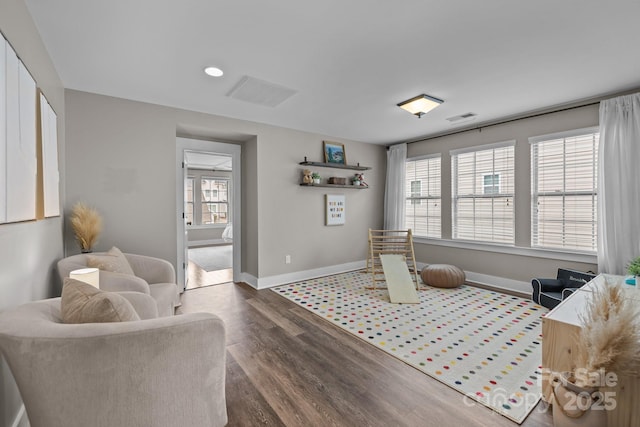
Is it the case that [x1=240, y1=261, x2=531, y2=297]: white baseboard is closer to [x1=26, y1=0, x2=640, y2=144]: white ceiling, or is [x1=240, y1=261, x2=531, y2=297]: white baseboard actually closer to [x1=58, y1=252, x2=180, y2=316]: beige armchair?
[x1=58, y1=252, x2=180, y2=316]: beige armchair

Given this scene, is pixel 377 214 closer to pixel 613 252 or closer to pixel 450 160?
pixel 450 160

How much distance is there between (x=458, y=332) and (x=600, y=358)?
150 cm

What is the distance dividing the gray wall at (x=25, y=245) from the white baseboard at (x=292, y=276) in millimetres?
2287

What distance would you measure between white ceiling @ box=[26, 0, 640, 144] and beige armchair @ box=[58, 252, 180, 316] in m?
1.70

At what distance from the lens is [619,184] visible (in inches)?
120

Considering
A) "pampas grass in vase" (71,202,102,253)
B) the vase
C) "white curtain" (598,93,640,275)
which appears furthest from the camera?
"white curtain" (598,93,640,275)

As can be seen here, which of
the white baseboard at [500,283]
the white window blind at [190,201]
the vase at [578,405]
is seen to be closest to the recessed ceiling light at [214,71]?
the vase at [578,405]

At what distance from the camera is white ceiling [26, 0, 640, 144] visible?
5.80ft

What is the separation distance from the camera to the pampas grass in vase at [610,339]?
1.20 m

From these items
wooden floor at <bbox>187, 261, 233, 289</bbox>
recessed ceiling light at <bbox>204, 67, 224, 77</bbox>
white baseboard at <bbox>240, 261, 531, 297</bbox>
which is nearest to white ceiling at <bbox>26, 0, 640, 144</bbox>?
recessed ceiling light at <bbox>204, 67, 224, 77</bbox>

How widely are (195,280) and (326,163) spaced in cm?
289

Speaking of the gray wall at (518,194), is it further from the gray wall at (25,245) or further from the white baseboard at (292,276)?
the gray wall at (25,245)

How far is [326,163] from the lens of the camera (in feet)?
15.5

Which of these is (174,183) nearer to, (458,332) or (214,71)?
(214,71)
